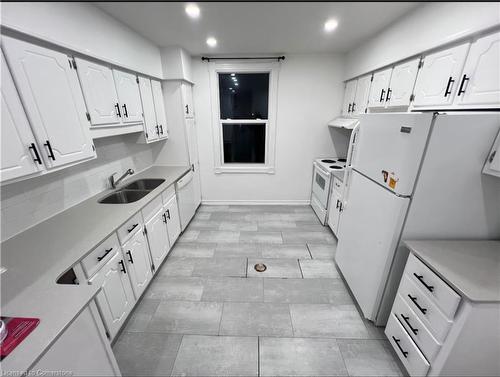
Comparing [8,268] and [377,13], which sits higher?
[377,13]

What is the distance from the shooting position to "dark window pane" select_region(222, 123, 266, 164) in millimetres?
3879

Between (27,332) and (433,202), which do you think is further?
(433,202)

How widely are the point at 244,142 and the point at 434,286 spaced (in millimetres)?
3375

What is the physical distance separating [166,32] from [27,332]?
9.49 ft

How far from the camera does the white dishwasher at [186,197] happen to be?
9.71 ft

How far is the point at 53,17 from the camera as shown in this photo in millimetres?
1426

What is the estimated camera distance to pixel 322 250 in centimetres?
279

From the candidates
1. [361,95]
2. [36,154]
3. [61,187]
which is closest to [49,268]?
[36,154]

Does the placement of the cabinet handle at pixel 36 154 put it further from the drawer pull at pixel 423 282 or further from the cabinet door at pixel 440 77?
the cabinet door at pixel 440 77

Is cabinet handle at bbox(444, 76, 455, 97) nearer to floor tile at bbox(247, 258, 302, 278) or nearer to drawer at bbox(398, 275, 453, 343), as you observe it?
drawer at bbox(398, 275, 453, 343)

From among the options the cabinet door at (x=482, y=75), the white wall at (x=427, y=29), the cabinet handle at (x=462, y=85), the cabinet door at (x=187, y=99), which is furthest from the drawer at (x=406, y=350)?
the cabinet door at (x=187, y=99)

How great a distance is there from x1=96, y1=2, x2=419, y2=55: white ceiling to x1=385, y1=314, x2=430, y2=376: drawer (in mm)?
2680

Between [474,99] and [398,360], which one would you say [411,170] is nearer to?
[474,99]

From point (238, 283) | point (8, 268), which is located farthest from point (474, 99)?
point (8, 268)
